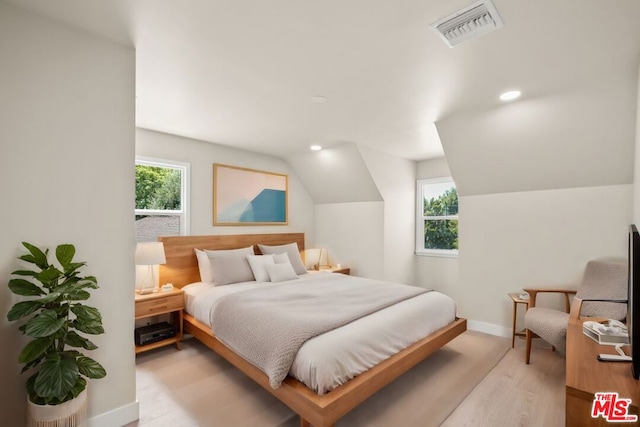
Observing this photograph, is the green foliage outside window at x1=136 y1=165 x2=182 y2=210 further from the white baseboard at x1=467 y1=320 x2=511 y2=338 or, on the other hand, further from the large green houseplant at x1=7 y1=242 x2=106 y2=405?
the white baseboard at x1=467 y1=320 x2=511 y2=338

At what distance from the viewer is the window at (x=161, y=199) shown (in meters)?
3.61

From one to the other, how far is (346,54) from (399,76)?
53cm

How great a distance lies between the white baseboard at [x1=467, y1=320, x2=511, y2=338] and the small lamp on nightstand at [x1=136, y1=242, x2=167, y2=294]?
12.5 feet

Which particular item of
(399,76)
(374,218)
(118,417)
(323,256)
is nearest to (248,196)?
(323,256)

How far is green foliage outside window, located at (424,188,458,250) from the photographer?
496 centimetres

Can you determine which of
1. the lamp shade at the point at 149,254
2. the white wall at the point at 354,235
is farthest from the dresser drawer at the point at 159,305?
the white wall at the point at 354,235

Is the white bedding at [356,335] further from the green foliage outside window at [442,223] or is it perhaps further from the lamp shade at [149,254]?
the green foliage outside window at [442,223]

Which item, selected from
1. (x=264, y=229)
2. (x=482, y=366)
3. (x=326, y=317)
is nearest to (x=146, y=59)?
(x=326, y=317)

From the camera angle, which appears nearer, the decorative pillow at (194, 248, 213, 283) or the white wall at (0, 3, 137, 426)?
the white wall at (0, 3, 137, 426)

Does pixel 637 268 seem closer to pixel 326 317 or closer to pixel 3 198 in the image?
pixel 326 317

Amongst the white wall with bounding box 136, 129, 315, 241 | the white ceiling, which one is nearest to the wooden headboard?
the white wall with bounding box 136, 129, 315, 241

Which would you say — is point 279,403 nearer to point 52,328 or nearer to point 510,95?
point 52,328

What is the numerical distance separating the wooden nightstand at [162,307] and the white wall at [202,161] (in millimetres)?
1020

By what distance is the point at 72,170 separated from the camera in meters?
1.86
